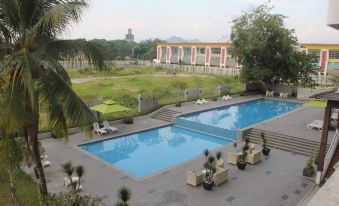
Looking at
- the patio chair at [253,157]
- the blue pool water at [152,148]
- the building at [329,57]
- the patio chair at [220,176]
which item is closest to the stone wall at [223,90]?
the blue pool water at [152,148]

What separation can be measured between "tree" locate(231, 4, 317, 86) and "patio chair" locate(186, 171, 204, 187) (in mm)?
23415

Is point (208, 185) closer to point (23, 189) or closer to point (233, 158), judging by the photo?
point (233, 158)

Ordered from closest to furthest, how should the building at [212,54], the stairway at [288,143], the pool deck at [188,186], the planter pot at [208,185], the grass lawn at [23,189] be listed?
1. the grass lawn at [23,189]
2. the pool deck at [188,186]
3. the planter pot at [208,185]
4. the stairway at [288,143]
5. the building at [212,54]

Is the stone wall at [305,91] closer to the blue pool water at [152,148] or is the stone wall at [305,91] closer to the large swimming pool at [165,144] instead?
the large swimming pool at [165,144]

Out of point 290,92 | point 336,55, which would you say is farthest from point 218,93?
point 336,55

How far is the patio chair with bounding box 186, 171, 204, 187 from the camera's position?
12.2m

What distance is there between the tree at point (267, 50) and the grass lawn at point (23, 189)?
26.6m

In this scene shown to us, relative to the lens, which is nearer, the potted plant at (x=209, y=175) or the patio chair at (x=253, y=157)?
the potted plant at (x=209, y=175)

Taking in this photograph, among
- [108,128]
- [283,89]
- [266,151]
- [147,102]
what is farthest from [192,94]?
[266,151]

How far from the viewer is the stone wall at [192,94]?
29375 mm

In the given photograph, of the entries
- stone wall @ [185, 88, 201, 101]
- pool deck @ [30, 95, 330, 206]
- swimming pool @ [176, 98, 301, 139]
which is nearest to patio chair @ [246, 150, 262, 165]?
pool deck @ [30, 95, 330, 206]

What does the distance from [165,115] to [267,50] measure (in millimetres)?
16013

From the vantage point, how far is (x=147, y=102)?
2475cm

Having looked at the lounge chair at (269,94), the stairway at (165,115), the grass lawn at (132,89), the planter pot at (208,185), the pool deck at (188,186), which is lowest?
the pool deck at (188,186)
